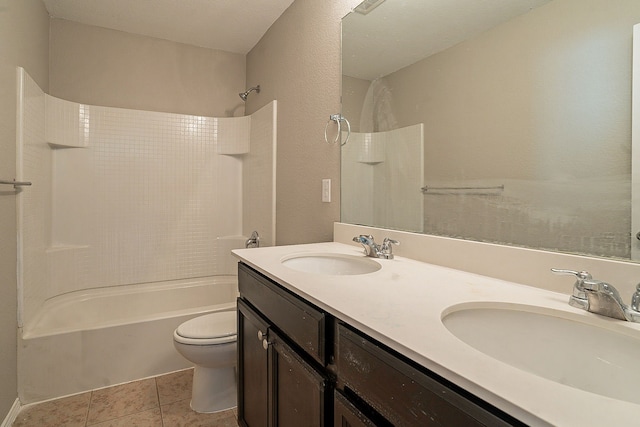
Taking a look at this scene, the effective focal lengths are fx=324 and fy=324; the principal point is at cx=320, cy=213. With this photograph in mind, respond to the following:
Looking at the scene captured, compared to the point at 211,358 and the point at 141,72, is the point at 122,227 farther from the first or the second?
the point at 211,358

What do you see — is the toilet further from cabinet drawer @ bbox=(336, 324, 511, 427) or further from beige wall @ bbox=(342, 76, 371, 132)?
beige wall @ bbox=(342, 76, 371, 132)

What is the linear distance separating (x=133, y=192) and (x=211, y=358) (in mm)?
1618

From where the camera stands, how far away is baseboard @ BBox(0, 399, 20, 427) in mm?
1579

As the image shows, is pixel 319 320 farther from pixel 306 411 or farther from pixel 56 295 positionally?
pixel 56 295

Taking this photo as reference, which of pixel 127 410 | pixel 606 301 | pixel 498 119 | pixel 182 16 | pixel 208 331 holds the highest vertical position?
pixel 182 16

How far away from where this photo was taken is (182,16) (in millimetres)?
2363

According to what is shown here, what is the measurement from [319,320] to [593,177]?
757 millimetres

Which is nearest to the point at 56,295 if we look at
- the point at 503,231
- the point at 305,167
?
the point at 305,167

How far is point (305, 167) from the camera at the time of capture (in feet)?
6.60

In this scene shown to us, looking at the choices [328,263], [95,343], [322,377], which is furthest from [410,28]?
[95,343]

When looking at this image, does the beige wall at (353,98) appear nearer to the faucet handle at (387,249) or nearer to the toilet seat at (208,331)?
the faucet handle at (387,249)

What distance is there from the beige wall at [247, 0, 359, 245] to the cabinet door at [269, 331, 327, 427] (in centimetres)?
86

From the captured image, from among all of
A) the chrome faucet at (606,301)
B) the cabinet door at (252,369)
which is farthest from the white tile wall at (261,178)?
the chrome faucet at (606,301)

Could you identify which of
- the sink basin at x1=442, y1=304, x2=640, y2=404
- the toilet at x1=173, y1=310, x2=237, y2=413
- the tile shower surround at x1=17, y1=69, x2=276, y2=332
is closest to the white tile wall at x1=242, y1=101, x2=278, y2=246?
the tile shower surround at x1=17, y1=69, x2=276, y2=332
